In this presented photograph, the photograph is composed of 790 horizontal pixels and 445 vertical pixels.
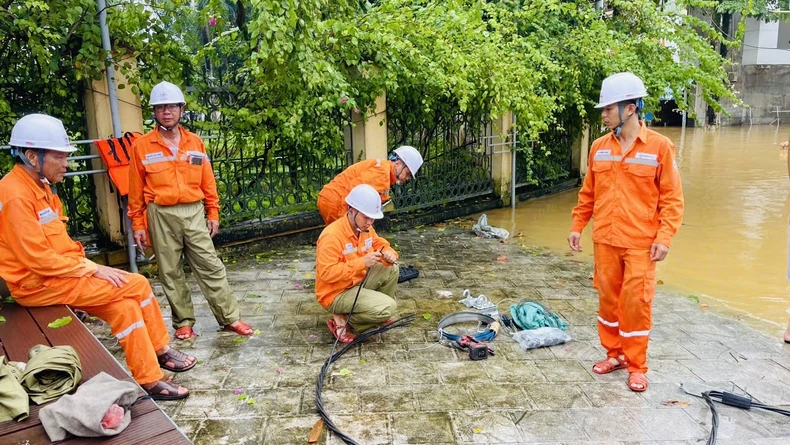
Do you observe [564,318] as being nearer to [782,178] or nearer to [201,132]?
[201,132]

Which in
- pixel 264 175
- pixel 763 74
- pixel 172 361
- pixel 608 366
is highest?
pixel 763 74

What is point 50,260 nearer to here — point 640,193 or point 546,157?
point 640,193

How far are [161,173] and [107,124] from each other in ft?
6.68

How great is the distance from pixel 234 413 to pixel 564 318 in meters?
2.95

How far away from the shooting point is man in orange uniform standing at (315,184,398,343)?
419cm

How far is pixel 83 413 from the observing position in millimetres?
2158

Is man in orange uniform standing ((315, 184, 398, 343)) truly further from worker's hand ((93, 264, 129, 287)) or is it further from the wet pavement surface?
worker's hand ((93, 264, 129, 287))

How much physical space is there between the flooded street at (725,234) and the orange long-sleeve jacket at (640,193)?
2.18 m

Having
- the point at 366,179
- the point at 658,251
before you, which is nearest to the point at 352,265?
the point at 366,179

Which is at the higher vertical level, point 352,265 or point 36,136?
point 36,136

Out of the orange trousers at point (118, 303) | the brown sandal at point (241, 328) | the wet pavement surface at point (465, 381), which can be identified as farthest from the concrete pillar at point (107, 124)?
the orange trousers at point (118, 303)

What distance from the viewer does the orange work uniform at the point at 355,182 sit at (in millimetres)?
5094

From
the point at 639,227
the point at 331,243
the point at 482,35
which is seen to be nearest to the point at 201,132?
the point at 331,243

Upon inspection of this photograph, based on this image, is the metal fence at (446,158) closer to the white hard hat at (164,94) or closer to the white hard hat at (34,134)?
the white hard hat at (164,94)
